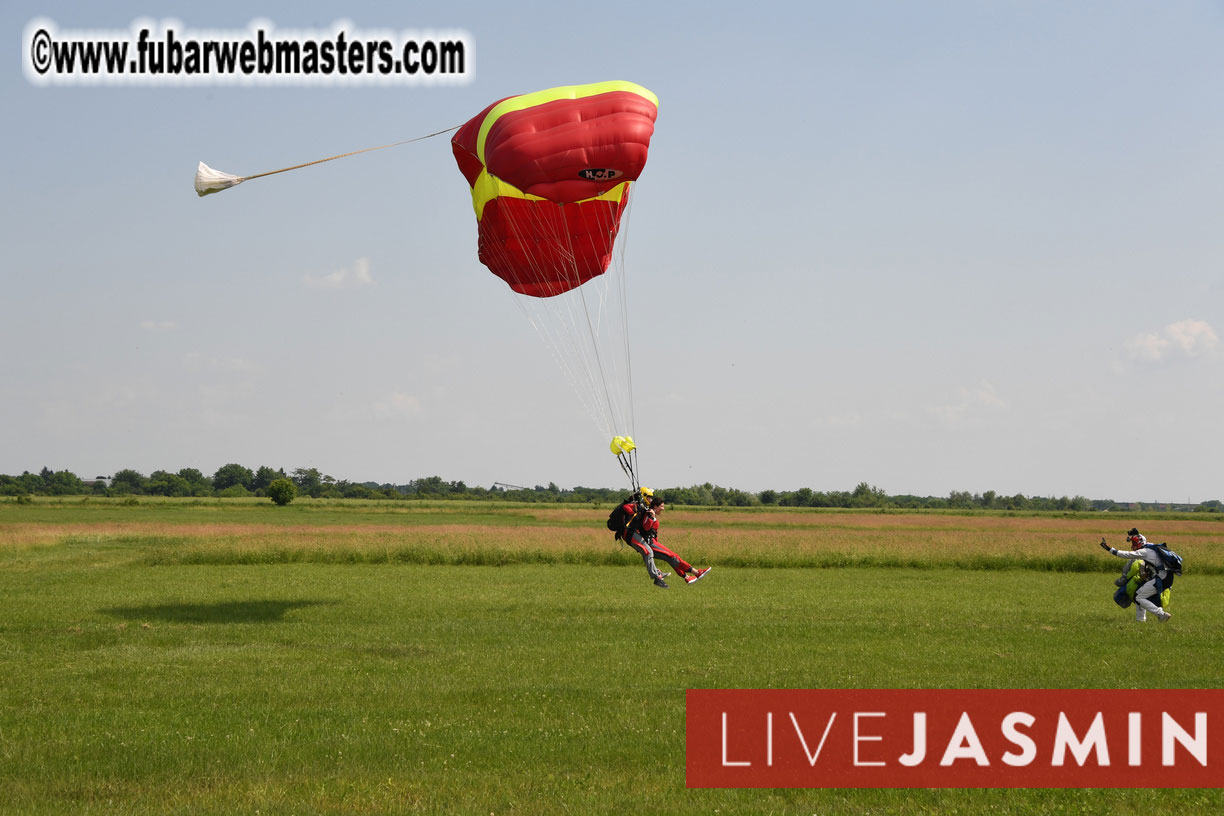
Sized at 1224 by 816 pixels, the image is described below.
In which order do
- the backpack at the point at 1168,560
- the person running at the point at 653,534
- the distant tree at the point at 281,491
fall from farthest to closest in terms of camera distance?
1. the distant tree at the point at 281,491
2. the backpack at the point at 1168,560
3. the person running at the point at 653,534

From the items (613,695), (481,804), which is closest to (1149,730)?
(613,695)

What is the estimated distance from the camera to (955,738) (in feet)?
36.7

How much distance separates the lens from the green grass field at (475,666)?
8.99 m

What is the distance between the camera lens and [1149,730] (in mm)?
11336

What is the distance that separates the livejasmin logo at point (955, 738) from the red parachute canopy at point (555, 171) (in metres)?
8.34

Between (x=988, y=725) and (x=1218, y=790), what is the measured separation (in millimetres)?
2834

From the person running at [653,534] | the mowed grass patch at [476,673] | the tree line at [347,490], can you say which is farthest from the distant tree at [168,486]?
the person running at [653,534]

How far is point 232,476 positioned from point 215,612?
14481 centimetres

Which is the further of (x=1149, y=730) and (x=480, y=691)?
(x=480, y=691)

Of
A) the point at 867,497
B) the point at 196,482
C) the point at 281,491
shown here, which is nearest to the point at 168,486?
the point at 196,482

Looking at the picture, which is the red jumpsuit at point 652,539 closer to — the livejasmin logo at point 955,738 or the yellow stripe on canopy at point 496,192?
the livejasmin logo at point 955,738

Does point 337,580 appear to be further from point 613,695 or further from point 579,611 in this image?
point 613,695

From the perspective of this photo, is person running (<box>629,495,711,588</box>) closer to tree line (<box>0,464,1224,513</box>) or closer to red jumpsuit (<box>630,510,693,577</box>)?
red jumpsuit (<box>630,510,693,577</box>)

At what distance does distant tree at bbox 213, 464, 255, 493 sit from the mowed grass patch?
133777 mm
